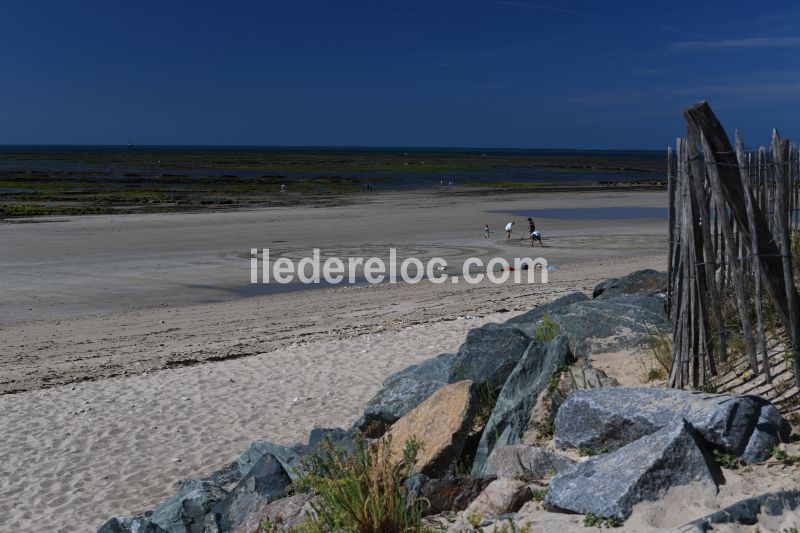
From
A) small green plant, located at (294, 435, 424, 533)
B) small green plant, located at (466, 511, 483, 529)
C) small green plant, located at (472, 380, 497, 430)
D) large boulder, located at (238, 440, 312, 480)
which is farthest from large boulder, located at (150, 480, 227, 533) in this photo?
small green plant, located at (466, 511, 483, 529)

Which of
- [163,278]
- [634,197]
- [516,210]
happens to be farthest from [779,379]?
[634,197]

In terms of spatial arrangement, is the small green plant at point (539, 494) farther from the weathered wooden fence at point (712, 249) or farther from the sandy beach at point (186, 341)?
the sandy beach at point (186, 341)

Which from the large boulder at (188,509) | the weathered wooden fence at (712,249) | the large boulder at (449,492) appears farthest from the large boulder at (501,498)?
the large boulder at (188,509)

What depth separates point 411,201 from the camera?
43.2 meters

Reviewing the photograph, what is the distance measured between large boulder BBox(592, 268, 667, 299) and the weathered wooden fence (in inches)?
154

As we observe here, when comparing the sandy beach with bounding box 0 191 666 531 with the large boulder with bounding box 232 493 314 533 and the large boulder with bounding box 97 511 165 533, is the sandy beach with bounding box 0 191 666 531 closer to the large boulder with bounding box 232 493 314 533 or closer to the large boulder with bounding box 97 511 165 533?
the large boulder with bounding box 97 511 165 533

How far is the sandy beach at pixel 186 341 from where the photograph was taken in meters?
7.46

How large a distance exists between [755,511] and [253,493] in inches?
139

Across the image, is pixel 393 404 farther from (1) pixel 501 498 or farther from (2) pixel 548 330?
(1) pixel 501 498

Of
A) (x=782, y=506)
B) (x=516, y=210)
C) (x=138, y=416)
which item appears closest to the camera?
(x=782, y=506)

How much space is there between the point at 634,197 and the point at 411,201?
14.1 m

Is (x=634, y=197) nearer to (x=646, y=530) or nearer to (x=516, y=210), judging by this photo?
(x=516, y=210)

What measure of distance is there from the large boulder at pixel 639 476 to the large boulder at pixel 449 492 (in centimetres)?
58

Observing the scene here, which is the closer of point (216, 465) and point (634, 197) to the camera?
point (216, 465)
